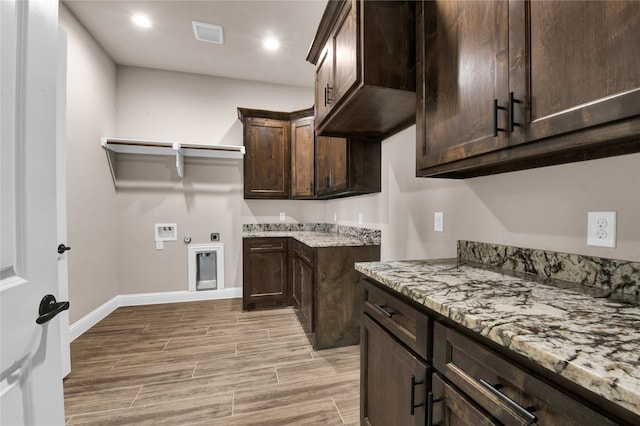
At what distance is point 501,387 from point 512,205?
0.88 meters

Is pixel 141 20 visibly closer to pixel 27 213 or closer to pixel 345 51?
pixel 345 51

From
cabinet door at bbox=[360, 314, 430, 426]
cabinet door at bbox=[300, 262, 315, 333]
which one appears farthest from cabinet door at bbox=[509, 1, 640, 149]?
cabinet door at bbox=[300, 262, 315, 333]

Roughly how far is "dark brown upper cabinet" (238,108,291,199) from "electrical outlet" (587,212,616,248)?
2.97 meters

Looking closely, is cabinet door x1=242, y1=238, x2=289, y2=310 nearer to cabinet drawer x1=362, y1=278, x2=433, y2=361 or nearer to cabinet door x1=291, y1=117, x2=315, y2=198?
cabinet door x1=291, y1=117, x2=315, y2=198

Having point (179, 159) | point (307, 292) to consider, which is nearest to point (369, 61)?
point (307, 292)

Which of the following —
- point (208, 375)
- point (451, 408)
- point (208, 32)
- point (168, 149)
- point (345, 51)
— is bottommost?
point (208, 375)

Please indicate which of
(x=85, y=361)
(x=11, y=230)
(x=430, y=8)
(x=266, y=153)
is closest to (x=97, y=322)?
(x=85, y=361)

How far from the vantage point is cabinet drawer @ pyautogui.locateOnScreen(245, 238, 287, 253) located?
3.20 meters

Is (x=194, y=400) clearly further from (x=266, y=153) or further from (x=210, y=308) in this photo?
(x=266, y=153)

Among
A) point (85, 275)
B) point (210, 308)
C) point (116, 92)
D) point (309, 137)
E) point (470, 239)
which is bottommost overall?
point (210, 308)

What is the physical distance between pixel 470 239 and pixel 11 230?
1.76 metres

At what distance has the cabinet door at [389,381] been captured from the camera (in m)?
0.89

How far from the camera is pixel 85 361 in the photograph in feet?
6.98

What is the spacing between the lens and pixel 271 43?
2.90 m
